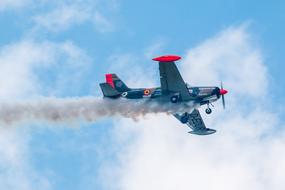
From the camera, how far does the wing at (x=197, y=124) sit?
313 ft

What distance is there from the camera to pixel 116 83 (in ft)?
297

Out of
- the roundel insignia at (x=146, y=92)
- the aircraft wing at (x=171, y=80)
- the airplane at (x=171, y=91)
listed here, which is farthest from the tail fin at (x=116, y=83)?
the aircraft wing at (x=171, y=80)

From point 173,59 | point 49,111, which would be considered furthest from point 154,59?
point 49,111

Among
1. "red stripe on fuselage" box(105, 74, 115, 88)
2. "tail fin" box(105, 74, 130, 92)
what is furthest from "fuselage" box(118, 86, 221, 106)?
"red stripe on fuselage" box(105, 74, 115, 88)

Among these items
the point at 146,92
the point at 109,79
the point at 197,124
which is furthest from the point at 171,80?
the point at 197,124

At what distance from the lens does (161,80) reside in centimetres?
8550

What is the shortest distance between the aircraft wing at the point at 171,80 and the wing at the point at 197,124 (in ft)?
31.5

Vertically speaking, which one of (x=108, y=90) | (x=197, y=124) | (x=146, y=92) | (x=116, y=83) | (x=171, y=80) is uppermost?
(x=116, y=83)

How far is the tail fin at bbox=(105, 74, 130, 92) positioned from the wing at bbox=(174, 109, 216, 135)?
1054cm

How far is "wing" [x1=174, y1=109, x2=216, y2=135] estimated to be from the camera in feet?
313

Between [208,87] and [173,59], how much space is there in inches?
240

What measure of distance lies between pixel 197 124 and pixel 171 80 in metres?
12.3

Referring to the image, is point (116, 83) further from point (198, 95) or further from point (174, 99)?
point (198, 95)

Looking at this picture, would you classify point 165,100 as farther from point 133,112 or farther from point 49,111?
point 49,111
